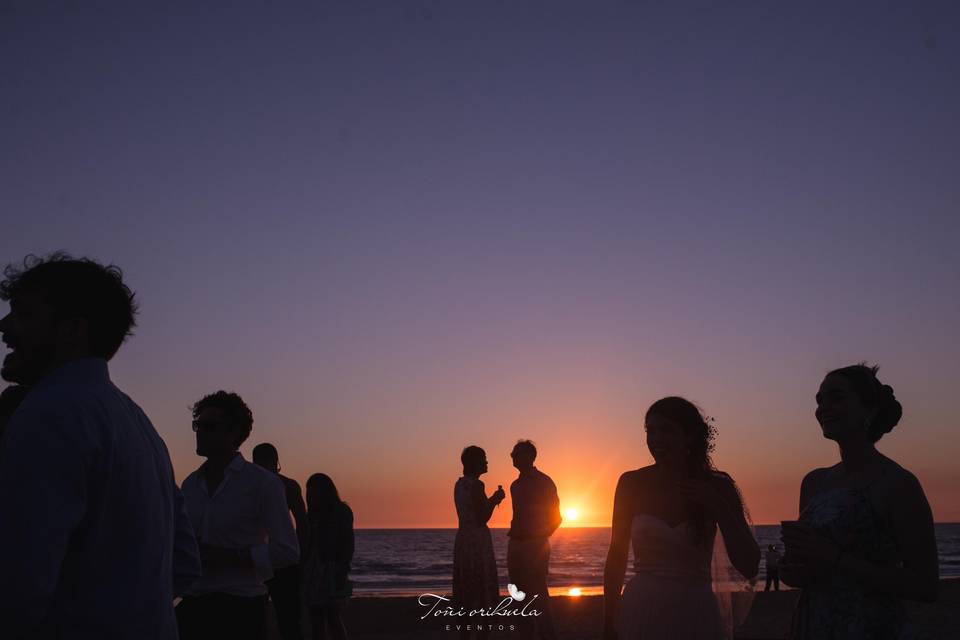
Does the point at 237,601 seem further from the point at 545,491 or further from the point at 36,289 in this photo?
the point at 545,491

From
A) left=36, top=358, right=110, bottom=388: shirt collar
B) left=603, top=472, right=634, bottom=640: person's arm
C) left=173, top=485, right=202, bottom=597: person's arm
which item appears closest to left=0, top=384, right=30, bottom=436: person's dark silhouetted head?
left=173, top=485, right=202, bottom=597: person's arm

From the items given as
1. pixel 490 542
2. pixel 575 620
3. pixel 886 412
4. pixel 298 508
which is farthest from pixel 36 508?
pixel 575 620

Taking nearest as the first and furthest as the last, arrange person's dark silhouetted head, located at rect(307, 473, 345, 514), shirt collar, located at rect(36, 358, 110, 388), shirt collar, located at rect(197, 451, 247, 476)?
shirt collar, located at rect(36, 358, 110, 388) → shirt collar, located at rect(197, 451, 247, 476) → person's dark silhouetted head, located at rect(307, 473, 345, 514)

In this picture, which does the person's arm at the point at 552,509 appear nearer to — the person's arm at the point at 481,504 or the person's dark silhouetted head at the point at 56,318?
the person's arm at the point at 481,504

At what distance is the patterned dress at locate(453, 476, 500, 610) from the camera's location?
10.7 metres

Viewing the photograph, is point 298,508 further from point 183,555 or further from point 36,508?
point 36,508

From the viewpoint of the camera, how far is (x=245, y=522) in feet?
18.3

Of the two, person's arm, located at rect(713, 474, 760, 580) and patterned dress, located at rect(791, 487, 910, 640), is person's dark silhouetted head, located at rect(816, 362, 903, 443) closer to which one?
patterned dress, located at rect(791, 487, 910, 640)

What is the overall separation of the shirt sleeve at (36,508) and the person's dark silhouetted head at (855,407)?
3.33 meters

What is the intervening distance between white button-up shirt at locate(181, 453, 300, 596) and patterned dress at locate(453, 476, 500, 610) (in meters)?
5.18

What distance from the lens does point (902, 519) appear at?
3.91 meters

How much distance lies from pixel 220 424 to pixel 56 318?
3.13 metres

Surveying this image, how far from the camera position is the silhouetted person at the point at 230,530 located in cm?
529

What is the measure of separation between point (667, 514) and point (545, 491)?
5970 mm
